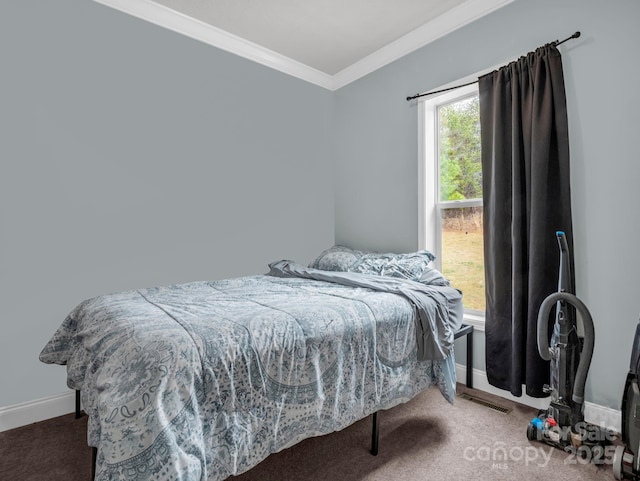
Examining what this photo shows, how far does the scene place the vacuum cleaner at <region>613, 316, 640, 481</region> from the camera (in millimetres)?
1486

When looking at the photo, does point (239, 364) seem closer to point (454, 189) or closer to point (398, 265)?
point (398, 265)

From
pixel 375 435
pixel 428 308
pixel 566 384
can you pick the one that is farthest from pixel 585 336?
pixel 375 435

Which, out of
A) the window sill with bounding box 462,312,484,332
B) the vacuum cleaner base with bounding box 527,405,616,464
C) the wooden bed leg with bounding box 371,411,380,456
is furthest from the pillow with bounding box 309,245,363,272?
the vacuum cleaner base with bounding box 527,405,616,464

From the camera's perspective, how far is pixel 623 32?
1.87 meters

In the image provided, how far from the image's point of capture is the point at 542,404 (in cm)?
217

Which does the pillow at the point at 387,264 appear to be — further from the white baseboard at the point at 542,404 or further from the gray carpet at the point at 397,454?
the gray carpet at the point at 397,454

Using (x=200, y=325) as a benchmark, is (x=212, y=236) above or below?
above

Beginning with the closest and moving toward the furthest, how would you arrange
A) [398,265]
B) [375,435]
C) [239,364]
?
1. [239,364]
2. [375,435]
3. [398,265]

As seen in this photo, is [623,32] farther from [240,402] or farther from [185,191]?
[185,191]

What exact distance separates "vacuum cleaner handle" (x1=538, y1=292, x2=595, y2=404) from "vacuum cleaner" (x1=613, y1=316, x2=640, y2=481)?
172mm

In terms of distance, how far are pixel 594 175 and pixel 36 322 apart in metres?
3.53

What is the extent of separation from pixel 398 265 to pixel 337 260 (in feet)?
2.03

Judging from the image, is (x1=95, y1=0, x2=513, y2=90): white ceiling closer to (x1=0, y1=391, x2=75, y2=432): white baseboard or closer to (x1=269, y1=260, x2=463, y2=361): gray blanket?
(x1=269, y1=260, x2=463, y2=361): gray blanket

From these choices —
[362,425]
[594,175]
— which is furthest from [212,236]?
[594,175]
